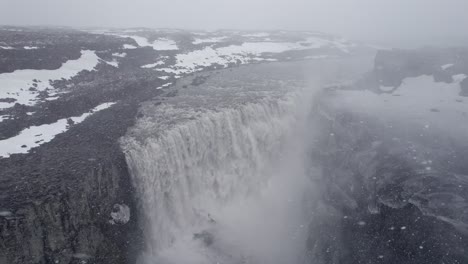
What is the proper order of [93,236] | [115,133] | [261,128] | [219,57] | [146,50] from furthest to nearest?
[219,57], [146,50], [261,128], [115,133], [93,236]

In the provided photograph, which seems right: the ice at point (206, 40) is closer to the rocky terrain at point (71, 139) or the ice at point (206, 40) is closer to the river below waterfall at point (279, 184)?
the rocky terrain at point (71, 139)

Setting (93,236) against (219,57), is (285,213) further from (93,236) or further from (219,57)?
(219,57)

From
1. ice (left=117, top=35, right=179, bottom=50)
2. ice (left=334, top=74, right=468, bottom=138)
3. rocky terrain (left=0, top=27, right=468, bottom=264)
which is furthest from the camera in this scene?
ice (left=117, top=35, right=179, bottom=50)

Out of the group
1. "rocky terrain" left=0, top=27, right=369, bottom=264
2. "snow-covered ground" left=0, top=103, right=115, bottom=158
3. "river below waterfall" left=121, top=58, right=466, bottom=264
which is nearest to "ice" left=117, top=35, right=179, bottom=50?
"rocky terrain" left=0, top=27, right=369, bottom=264

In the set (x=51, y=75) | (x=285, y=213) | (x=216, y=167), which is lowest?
(x=285, y=213)

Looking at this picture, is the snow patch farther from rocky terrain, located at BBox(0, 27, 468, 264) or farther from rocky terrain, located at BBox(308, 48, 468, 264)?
rocky terrain, located at BBox(308, 48, 468, 264)

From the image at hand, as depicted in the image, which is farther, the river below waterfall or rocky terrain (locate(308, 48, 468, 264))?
the river below waterfall

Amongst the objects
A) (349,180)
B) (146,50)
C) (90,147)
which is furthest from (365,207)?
(146,50)

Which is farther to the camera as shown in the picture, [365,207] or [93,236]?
[365,207]

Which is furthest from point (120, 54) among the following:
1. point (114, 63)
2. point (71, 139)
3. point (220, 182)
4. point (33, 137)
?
point (220, 182)
